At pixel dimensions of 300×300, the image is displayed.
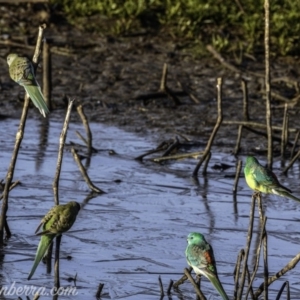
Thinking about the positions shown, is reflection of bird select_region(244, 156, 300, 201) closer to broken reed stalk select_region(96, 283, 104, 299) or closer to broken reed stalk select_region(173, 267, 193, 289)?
broken reed stalk select_region(173, 267, 193, 289)

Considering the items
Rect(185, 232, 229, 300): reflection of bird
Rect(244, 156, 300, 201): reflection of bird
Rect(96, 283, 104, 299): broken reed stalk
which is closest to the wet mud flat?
Rect(96, 283, 104, 299): broken reed stalk

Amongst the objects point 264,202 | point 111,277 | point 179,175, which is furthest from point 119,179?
point 111,277

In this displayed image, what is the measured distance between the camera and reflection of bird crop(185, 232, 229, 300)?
6.11 metres

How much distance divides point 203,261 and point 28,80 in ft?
5.93

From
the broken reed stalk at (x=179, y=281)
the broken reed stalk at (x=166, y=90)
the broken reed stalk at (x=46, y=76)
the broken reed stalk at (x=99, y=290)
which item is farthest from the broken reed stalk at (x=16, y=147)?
the broken reed stalk at (x=166, y=90)

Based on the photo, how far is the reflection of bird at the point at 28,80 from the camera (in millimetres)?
7051

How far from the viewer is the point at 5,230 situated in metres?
8.05

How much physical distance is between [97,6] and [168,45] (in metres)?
1.18

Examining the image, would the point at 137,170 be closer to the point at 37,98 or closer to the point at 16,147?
the point at 16,147

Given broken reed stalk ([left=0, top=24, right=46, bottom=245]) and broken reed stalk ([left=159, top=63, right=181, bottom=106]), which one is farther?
broken reed stalk ([left=159, top=63, right=181, bottom=106])

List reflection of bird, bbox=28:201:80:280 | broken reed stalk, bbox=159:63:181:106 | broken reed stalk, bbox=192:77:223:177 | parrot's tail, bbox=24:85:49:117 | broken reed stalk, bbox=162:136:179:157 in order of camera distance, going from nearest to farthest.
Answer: reflection of bird, bbox=28:201:80:280
parrot's tail, bbox=24:85:49:117
broken reed stalk, bbox=192:77:223:177
broken reed stalk, bbox=162:136:179:157
broken reed stalk, bbox=159:63:181:106

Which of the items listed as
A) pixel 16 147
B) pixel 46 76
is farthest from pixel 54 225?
pixel 46 76

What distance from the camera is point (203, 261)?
6.16 meters

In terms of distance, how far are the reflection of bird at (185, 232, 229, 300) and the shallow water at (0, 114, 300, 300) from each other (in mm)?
829
